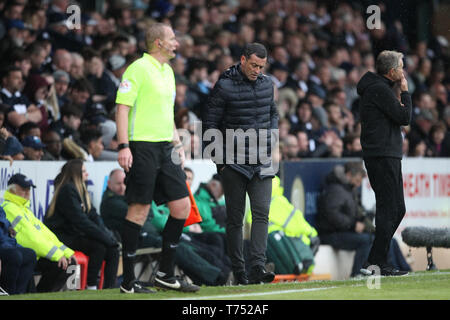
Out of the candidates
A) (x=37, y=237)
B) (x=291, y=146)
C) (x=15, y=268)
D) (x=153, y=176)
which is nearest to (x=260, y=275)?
(x=153, y=176)

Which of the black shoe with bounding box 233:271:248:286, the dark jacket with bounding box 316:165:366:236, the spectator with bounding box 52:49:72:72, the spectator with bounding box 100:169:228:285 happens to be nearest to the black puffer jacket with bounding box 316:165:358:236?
the dark jacket with bounding box 316:165:366:236

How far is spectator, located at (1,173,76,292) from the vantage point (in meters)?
9.77

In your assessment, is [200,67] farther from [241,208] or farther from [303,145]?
[241,208]

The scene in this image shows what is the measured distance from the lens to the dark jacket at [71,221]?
10.4 meters

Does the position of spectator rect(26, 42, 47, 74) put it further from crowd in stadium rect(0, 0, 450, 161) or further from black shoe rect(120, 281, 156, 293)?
black shoe rect(120, 281, 156, 293)

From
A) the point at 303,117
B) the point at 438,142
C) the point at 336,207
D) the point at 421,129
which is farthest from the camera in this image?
the point at 421,129

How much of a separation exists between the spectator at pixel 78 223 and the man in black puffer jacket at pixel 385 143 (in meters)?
2.90

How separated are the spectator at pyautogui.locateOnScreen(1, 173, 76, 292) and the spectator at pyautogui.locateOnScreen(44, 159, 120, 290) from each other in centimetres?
41

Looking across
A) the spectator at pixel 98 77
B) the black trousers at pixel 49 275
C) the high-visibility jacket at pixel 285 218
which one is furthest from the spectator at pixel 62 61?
the black trousers at pixel 49 275

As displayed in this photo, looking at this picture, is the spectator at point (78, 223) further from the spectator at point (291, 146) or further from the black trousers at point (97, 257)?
the spectator at point (291, 146)

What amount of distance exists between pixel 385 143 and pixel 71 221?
3382 mm

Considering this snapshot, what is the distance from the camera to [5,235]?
9461 millimetres

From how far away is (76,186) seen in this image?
34.5 ft
